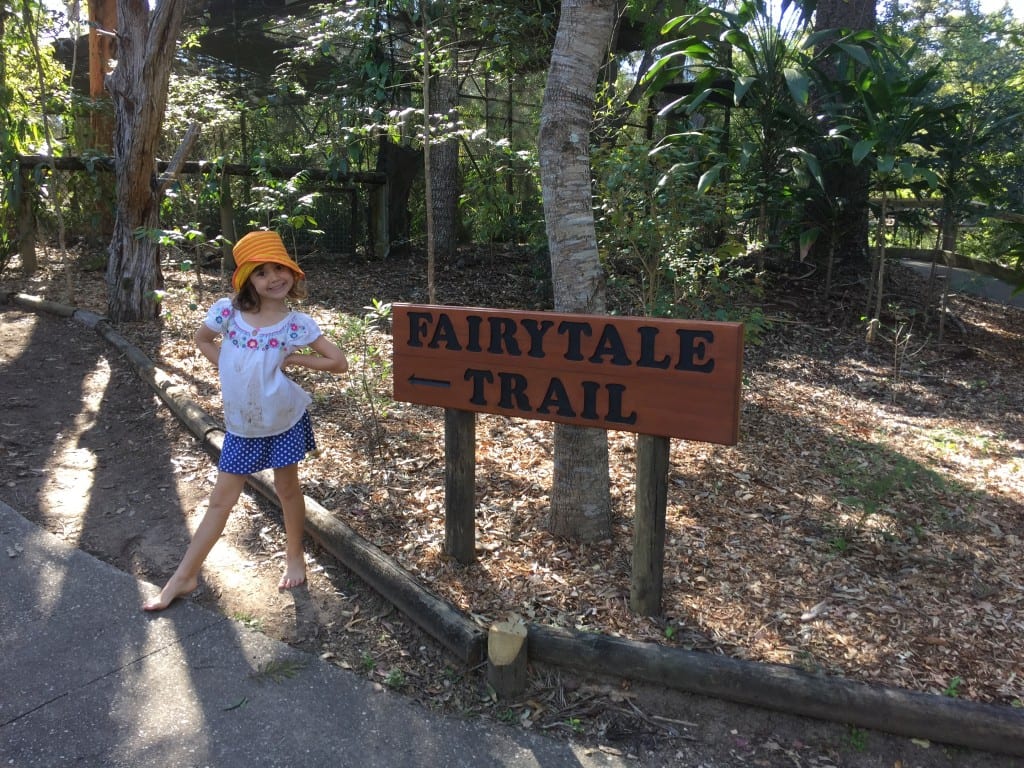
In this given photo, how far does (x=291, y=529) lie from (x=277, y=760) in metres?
1.10

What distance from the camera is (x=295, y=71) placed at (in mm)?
11305

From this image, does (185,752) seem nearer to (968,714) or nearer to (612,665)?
(612,665)

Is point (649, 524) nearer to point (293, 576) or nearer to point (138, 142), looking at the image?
point (293, 576)

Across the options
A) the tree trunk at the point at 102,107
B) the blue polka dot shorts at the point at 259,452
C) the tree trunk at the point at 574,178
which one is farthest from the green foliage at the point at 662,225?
the tree trunk at the point at 102,107

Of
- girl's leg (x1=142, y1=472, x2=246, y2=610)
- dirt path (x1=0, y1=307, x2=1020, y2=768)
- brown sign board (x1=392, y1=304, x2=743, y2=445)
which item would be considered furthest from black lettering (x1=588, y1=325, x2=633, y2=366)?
girl's leg (x1=142, y1=472, x2=246, y2=610)

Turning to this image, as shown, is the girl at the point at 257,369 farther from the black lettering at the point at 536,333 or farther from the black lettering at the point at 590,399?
the black lettering at the point at 590,399

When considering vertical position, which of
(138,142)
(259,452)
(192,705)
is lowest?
(192,705)

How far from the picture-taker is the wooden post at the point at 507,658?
266cm

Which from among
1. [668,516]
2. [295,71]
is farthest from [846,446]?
[295,71]

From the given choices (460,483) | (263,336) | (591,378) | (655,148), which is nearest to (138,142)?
(655,148)

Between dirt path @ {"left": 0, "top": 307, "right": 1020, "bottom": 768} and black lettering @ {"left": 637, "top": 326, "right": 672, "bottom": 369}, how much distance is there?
44.7 inches

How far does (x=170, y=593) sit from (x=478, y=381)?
1.53 meters

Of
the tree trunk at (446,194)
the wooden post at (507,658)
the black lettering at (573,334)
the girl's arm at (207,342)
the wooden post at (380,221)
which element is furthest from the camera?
the wooden post at (380,221)

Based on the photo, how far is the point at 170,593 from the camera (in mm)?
3164
